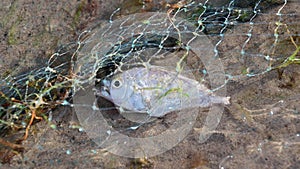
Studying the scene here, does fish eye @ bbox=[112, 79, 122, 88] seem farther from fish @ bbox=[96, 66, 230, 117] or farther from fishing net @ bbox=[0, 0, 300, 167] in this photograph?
fishing net @ bbox=[0, 0, 300, 167]

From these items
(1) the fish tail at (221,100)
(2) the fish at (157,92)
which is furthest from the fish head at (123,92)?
(1) the fish tail at (221,100)

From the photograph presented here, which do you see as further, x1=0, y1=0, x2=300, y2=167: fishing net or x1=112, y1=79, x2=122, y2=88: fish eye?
x1=112, y1=79, x2=122, y2=88: fish eye

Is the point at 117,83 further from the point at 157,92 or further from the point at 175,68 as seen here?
the point at 175,68

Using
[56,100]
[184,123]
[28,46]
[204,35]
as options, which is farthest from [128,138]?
[28,46]

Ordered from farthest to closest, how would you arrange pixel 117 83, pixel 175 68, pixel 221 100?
pixel 175 68
pixel 117 83
pixel 221 100

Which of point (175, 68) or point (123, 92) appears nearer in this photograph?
point (123, 92)

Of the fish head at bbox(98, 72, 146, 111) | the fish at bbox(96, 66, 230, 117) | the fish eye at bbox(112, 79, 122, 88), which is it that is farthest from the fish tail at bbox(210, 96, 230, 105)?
the fish eye at bbox(112, 79, 122, 88)

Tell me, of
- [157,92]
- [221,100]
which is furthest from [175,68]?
[221,100]
